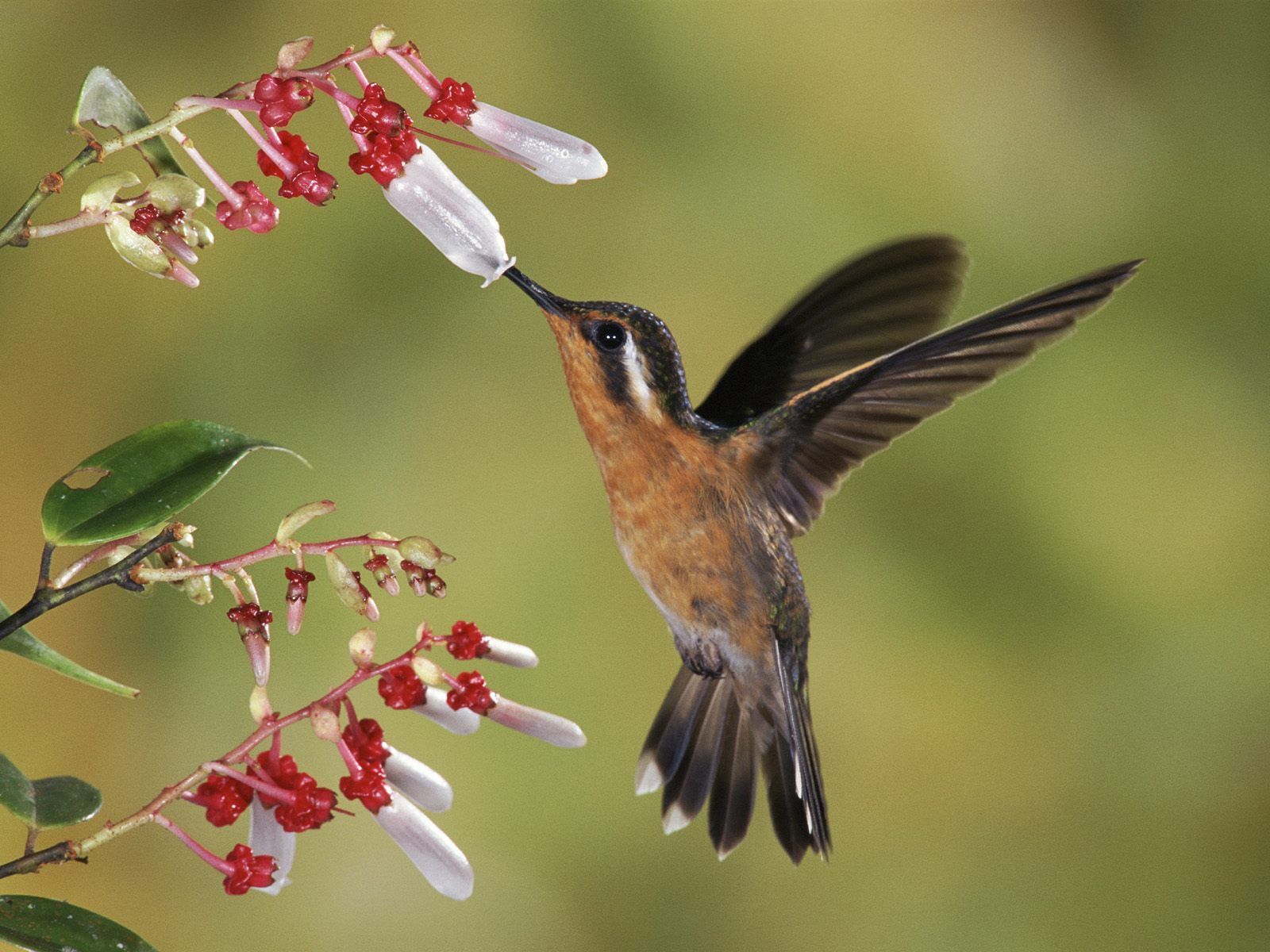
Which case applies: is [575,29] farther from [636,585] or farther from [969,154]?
[636,585]

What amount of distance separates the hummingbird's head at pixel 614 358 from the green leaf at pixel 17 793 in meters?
0.36

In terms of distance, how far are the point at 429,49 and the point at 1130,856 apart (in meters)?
1.39

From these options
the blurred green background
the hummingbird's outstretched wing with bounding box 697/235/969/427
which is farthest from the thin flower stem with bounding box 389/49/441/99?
the blurred green background

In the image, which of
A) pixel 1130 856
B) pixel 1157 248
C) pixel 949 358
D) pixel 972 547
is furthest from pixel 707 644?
pixel 1157 248

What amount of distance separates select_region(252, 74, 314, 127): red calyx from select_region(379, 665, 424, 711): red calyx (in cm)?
24

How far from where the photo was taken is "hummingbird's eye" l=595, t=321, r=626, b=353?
2.57 feet

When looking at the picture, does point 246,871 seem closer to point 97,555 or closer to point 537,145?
point 97,555

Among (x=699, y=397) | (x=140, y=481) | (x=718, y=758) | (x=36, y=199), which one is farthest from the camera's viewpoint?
(x=699, y=397)

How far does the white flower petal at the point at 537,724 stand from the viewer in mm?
624

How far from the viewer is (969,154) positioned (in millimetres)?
1845

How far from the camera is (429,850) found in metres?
0.63

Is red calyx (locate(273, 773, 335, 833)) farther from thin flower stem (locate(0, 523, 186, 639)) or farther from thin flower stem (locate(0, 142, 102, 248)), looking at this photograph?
thin flower stem (locate(0, 142, 102, 248))

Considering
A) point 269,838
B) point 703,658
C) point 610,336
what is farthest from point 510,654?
point 703,658

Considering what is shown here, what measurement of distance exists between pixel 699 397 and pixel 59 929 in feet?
4.02
